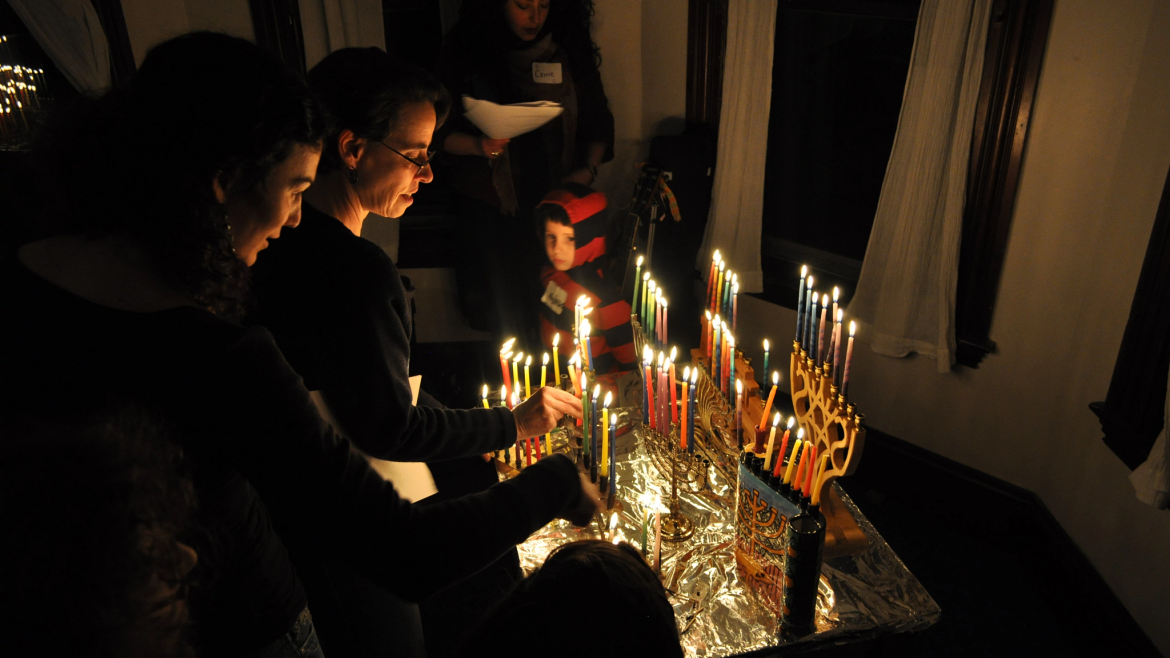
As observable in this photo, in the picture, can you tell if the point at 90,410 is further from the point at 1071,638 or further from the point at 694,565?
the point at 1071,638

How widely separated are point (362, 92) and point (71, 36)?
339 centimetres

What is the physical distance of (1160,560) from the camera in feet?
7.06

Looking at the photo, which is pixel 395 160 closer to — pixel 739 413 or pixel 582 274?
pixel 739 413

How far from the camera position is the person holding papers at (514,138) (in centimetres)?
351

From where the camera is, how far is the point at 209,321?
2.94 ft

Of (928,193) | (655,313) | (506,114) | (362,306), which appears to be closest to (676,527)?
(655,313)

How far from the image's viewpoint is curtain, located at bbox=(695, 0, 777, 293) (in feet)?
11.4

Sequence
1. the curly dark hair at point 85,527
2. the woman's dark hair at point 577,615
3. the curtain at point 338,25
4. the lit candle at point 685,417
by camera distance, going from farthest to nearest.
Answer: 1. the curtain at point 338,25
2. the lit candle at point 685,417
3. the curly dark hair at point 85,527
4. the woman's dark hair at point 577,615

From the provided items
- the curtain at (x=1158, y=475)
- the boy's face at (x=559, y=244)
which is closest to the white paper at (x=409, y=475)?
the boy's face at (x=559, y=244)

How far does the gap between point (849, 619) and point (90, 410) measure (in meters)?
1.46

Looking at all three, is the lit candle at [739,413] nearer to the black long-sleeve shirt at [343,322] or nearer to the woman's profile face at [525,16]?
the black long-sleeve shirt at [343,322]

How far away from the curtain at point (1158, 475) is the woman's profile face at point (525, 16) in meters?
2.93

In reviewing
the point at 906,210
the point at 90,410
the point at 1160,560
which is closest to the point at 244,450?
the point at 90,410

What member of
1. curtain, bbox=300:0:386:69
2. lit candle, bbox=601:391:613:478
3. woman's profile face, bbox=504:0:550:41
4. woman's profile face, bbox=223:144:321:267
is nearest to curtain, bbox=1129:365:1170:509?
lit candle, bbox=601:391:613:478
